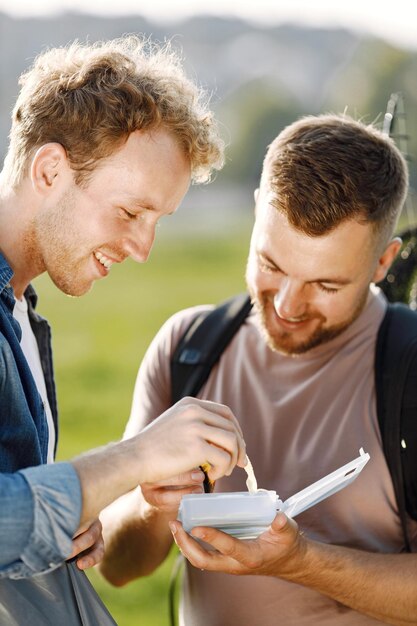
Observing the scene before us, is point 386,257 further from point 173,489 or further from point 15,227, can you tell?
point 15,227

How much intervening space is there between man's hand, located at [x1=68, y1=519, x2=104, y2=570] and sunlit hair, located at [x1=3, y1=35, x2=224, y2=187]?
0.83 m

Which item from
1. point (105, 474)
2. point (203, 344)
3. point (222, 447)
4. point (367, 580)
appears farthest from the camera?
point (203, 344)

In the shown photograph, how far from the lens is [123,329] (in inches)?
585

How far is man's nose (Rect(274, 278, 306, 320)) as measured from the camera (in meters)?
2.83

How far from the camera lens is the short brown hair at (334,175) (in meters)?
2.79

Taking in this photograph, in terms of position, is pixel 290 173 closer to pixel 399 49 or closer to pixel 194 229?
pixel 399 49

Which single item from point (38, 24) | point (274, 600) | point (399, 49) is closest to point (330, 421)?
point (274, 600)

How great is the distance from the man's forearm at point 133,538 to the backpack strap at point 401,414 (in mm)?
707

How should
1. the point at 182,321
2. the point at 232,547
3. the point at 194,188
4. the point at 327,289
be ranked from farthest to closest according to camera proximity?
1. the point at 194,188
2. the point at 182,321
3. the point at 327,289
4. the point at 232,547

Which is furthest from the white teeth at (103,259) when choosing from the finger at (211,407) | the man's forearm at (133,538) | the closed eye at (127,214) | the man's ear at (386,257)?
the man's ear at (386,257)

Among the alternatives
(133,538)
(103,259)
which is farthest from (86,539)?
(133,538)

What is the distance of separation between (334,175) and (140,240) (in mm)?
730

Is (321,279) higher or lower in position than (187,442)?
higher

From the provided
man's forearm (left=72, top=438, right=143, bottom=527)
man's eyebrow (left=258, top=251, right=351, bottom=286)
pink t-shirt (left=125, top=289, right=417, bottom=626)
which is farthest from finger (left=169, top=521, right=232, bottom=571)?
man's eyebrow (left=258, top=251, right=351, bottom=286)
